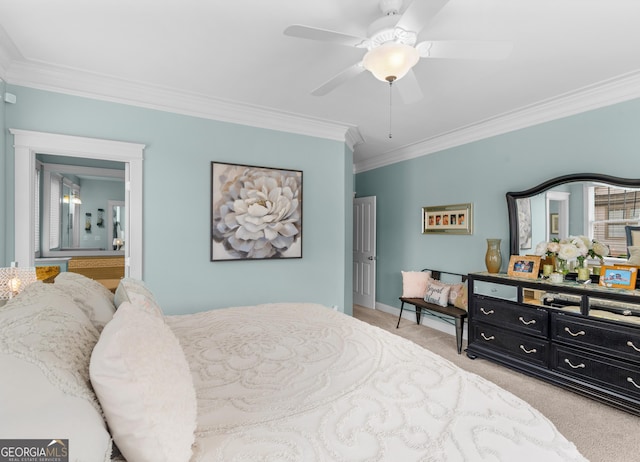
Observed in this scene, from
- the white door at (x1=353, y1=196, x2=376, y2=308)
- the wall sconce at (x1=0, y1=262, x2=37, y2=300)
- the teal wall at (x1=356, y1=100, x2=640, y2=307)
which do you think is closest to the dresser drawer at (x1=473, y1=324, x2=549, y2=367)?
the teal wall at (x1=356, y1=100, x2=640, y2=307)

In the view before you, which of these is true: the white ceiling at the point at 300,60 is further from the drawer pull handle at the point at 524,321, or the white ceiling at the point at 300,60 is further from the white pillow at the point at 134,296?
the drawer pull handle at the point at 524,321

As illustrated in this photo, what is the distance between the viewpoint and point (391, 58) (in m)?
1.75

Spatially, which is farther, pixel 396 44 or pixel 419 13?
pixel 396 44

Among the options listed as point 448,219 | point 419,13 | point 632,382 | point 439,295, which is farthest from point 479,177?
point 419,13

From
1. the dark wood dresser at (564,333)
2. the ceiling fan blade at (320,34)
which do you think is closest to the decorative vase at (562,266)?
the dark wood dresser at (564,333)

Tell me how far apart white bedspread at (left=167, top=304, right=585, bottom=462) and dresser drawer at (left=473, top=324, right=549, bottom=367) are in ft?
6.59

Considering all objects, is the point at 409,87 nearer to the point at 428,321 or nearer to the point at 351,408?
the point at 351,408

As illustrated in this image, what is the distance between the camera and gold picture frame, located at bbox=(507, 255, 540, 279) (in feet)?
10.3

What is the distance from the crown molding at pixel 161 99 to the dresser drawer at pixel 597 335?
2.92 metres

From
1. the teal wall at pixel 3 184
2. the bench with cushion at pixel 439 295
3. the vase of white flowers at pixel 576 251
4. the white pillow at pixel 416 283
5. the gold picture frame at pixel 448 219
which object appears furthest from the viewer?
the white pillow at pixel 416 283

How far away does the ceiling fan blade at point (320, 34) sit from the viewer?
5.33ft

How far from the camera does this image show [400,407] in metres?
1.08

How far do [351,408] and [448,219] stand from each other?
3738 millimetres

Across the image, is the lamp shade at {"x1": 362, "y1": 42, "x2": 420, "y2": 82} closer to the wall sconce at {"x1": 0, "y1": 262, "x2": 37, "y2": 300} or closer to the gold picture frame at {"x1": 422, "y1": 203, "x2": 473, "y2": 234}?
the wall sconce at {"x1": 0, "y1": 262, "x2": 37, "y2": 300}
